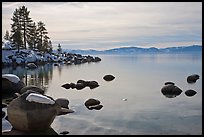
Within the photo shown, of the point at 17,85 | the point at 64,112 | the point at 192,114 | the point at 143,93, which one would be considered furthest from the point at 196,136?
the point at 17,85

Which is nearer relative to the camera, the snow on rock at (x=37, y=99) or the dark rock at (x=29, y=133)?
the dark rock at (x=29, y=133)

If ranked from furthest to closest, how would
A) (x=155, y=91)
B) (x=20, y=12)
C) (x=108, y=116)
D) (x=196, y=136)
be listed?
(x=20, y=12) < (x=155, y=91) < (x=108, y=116) < (x=196, y=136)

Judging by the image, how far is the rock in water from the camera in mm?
10266

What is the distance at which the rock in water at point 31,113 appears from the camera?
33.7ft

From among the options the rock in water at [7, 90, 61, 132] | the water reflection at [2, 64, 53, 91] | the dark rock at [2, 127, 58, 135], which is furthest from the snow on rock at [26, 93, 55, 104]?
the water reflection at [2, 64, 53, 91]

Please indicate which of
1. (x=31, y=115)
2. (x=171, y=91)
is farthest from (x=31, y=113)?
(x=171, y=91)

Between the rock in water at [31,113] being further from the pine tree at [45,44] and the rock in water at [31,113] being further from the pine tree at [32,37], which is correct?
the pine tree at [45,44]

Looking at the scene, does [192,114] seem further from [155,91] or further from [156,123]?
[155,91]

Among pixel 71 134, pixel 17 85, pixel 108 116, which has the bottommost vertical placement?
pixel 71 134

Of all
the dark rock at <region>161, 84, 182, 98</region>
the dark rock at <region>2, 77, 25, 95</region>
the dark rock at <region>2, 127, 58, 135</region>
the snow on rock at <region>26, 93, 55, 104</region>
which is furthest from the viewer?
the dark rock at <region>161, 84, 182, 98</region>

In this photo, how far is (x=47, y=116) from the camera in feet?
34.9

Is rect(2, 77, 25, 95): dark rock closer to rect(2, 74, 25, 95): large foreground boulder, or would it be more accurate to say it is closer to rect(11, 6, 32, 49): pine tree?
rect(2, 74, 25, 95): large foreground boulder

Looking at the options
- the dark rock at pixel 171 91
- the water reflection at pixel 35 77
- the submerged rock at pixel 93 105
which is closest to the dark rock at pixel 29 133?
the submerged rock at pixel 93 105

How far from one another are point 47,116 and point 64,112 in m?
3.53
